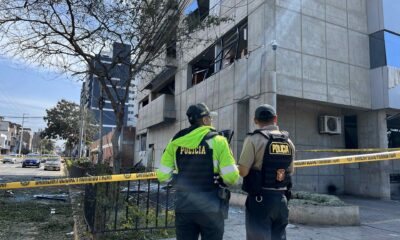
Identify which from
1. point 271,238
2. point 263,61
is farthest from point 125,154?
point 271,238

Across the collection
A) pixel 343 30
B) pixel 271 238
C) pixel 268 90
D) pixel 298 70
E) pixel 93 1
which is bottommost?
pixel 271 238

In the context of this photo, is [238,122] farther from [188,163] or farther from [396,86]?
[188,163]

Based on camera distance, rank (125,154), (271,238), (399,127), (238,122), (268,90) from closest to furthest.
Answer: (271,238)
(268,90)
(238,122)
(399,127)
(125,154)

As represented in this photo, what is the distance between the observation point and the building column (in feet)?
45.9

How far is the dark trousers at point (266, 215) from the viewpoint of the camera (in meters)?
3.60

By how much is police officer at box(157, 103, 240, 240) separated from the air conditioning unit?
12104 millimetres

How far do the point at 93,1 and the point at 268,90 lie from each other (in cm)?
634

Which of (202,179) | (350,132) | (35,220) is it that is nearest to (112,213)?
(35,220)

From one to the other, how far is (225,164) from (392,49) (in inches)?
553

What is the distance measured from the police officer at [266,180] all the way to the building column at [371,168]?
39.8 ft

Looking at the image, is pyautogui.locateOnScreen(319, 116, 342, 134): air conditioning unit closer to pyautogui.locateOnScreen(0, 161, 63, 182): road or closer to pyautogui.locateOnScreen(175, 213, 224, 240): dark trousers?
pyautogui.locateOnScreen(175, 213, 224, 240): dark trousers

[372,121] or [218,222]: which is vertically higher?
[372,121]

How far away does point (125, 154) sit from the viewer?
33.0 metres

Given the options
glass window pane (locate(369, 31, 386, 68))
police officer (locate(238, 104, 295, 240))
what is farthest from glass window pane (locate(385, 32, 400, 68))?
police officer (locate(238, 104, 295, 240))
